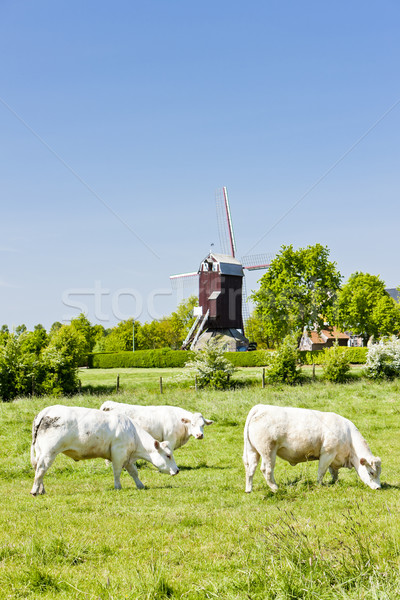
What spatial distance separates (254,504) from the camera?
8.36 meters

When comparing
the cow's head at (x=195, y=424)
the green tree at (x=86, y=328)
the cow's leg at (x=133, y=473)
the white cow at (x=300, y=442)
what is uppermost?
the green tree at (x=86, y=328)

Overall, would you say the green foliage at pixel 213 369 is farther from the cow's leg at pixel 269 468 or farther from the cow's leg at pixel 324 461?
the cow's leg at pixel 269 468

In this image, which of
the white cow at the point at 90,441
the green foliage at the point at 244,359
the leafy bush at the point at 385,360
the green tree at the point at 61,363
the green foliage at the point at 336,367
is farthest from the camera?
the green foliage at the point at 244,359

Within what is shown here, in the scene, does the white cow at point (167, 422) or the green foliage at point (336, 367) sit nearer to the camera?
the white cow at point (167, 422)

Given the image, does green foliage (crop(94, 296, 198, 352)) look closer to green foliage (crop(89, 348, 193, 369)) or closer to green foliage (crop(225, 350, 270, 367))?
green foliage (crop(89, 348, 193, 369))

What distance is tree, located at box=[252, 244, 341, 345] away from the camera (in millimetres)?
50062

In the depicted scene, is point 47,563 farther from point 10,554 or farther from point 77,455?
point 77,455

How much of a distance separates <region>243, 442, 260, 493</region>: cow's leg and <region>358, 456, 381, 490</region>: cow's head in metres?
2.02

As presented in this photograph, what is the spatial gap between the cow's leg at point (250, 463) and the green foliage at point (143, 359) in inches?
1618

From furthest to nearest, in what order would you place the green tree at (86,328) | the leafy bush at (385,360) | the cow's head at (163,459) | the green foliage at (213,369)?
the green tree at (86,328)
the leafy bush at (385,360)
the green foliage at (213,369)
the cow's head at (163,459)

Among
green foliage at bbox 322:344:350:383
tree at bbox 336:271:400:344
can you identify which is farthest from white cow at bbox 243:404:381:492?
tree at bbox 336:271:400:344

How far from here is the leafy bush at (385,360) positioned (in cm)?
3195

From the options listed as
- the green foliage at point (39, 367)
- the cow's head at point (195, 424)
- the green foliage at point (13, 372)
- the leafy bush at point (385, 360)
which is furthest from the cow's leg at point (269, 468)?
the leafy bush at point (385, 360)

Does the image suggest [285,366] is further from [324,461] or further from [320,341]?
[320,341]
